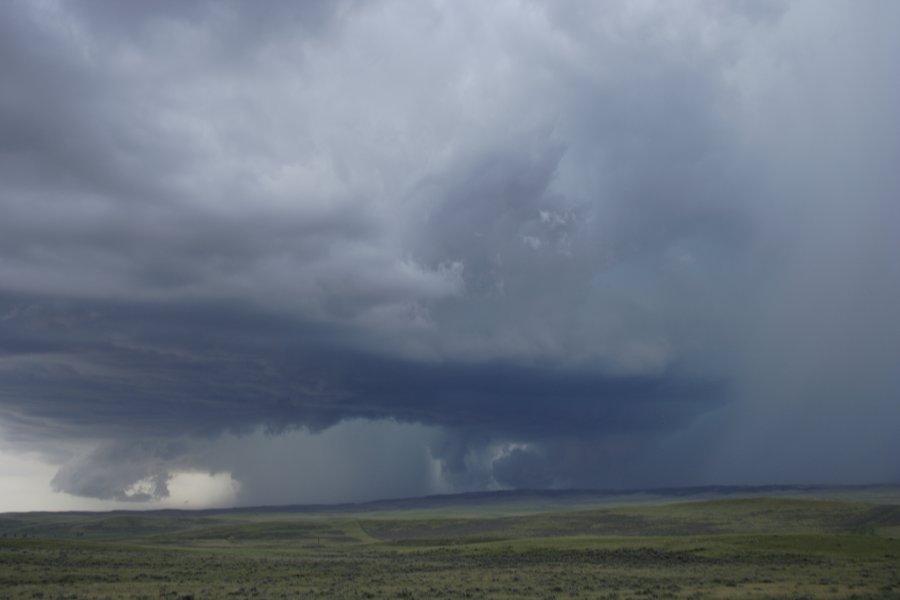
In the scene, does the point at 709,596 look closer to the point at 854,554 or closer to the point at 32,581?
the point at 854,554

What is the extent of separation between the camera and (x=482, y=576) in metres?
61.3

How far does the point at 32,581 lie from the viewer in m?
56.2

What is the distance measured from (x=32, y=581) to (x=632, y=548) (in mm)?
55511

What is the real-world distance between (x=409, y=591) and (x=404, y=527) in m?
152

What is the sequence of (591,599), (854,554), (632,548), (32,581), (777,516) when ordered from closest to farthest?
1. (591,599)
2. (32,581)
3. (854,554)
4. (632,548)
5. (777,516)

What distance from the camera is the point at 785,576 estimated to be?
57000 millimetres

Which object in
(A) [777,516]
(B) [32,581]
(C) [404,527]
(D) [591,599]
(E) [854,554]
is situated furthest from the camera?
(C) [404,527]

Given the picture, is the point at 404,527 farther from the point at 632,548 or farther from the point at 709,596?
the point at 709,596

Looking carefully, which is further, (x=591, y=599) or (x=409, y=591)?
(x=409, y=591)

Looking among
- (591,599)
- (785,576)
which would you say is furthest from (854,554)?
(591,599)

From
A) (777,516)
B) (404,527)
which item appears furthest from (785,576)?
(404,527)

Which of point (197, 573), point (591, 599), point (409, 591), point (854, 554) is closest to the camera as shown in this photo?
point (591, 599)

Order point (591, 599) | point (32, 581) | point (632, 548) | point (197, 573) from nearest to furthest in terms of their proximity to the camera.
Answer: point (591, 599) → point (32, 581) → point (197, 573) → point (632, 548)

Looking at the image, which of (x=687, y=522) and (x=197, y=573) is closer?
(x=197, y=573)
